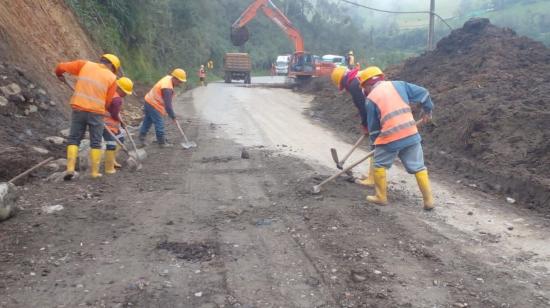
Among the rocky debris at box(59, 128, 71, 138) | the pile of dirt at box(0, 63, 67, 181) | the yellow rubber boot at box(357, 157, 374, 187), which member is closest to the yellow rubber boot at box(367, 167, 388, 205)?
the yellow rubber boot at box(357, 157, 374, 187)

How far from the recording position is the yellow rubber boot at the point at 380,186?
656cm

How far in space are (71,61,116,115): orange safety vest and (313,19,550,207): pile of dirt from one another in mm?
5517

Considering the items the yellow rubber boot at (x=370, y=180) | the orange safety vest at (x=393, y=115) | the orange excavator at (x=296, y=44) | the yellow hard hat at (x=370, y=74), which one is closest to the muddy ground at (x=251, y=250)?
the yellow rubber boot at (x=370, y=180)

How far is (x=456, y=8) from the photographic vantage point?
174 ft

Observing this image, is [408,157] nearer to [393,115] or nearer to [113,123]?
[393,115]

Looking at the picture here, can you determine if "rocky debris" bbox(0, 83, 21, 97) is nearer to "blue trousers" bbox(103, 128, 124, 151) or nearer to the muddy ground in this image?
"blue trousers" bbox(103, 128, 124, 151)

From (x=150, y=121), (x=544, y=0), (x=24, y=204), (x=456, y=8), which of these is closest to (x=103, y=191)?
(x=24, y=204)

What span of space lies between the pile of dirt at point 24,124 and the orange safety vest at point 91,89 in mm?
1081

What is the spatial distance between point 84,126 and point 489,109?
Answer: 23.6 ft

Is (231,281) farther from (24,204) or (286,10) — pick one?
(286,10)

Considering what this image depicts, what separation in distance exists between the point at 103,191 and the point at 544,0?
41915 millimetres

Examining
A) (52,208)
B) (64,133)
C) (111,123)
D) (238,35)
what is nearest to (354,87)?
(111,123)

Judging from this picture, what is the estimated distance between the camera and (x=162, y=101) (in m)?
10.3

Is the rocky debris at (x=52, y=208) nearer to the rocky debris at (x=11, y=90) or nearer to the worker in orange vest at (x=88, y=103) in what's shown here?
the worker in orange vest at (x=88, y=103)
